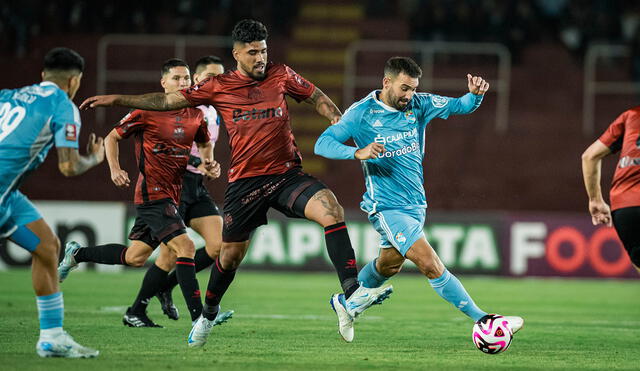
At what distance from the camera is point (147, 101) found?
7.62 metres

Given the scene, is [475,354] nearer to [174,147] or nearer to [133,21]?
[174,147]

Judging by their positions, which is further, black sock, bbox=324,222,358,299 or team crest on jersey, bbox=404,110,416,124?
team crest on jersey, bbox=404,110,416,124

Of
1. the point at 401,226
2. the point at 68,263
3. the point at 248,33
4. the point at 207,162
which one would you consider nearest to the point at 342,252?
the point at 401,226

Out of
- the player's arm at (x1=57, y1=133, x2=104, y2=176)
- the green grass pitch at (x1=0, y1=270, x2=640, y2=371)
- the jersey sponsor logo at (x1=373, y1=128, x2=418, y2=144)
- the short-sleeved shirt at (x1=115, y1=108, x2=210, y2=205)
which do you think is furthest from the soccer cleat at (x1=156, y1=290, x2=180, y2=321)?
the player's arm at (x1=57, y1=133, x2=104, y2=176)

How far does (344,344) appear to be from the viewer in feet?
25.6

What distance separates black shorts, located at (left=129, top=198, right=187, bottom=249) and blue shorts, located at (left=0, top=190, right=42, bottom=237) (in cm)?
214

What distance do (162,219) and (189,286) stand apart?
0.79 m

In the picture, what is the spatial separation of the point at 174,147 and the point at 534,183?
449 inches

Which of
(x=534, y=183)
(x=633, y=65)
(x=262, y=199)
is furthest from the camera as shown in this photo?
(x=633, y=65)

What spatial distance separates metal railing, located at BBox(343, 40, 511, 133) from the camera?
1925 cm

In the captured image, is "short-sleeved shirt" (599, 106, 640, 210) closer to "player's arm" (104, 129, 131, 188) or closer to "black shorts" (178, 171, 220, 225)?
"black shorts" (178, 171, 220, 225)

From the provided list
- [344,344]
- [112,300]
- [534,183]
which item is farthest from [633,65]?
[344,344]

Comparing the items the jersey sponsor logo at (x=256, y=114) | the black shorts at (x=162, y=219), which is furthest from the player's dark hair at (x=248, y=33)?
the black shorts at (x=162, y=219)

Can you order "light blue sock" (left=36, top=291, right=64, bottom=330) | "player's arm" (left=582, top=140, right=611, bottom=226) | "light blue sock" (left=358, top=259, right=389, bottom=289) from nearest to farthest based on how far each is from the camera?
"light blue sock" (left=36, top=291, right=64, bottom=330) < "player's arm" (left=582, top=140, right=611, bottom=226) < "light blue sock" (left=358, top=259, right=389, bottom=289)
